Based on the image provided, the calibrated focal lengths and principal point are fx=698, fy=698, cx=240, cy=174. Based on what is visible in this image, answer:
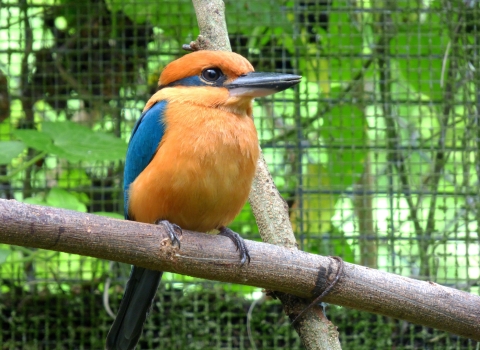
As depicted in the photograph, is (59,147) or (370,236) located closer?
(59,147)

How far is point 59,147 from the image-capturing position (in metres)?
3.39

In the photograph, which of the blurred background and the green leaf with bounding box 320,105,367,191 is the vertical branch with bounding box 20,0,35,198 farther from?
the green leaf with bounding box 320,105,367,191

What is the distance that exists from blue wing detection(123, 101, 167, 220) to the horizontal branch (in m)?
0.42

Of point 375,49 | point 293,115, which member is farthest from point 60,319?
point 375,49

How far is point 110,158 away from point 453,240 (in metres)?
1.94

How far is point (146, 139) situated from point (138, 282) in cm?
55

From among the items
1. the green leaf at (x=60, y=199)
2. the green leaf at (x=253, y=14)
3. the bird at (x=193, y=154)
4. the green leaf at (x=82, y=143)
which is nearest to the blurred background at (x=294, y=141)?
the green leaf at (x=253, y=14)

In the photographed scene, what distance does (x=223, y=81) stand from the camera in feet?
8.50

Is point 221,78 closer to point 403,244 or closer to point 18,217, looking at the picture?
point 18,217

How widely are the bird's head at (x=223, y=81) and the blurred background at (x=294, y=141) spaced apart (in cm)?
134

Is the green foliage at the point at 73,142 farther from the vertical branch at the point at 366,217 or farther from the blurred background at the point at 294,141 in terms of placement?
the vertical branch at the point at 366,217

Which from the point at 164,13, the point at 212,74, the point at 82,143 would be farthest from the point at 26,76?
the point at 212,74

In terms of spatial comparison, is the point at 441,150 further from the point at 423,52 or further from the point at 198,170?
the point at 198,170

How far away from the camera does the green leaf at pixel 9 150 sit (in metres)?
3.26
